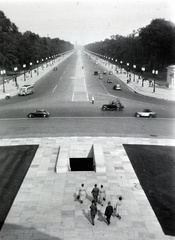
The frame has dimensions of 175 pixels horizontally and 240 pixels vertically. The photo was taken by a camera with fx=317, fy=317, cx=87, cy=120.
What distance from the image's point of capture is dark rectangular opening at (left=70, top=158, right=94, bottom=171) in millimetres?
24656

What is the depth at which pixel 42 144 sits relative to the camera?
27.4 meters

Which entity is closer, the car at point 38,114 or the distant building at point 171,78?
the car at point 38,114

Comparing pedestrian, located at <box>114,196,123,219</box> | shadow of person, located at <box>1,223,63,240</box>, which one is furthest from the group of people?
shadow of person, located at <box>1,223,63,240</box>

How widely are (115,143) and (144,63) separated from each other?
8880 cm

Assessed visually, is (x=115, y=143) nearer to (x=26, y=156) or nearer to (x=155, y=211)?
(x=26, y=156)

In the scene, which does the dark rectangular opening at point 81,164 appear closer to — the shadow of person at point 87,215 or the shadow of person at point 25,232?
the shadow of person at point 87,215

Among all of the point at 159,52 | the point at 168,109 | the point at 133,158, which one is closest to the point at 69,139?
the point at 133,158

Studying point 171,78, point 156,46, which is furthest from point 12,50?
point 171,78

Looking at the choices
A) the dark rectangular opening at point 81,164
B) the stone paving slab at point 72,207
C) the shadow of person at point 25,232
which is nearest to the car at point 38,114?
the stone paving slab at point 72,207

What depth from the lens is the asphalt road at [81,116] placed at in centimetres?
3195

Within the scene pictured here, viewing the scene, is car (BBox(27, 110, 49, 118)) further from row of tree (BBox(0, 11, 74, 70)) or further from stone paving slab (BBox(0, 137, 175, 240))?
row of tree (BBox(0, 11, 74, 70))

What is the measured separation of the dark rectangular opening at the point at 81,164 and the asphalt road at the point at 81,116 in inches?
229

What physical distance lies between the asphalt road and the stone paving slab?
7982mm

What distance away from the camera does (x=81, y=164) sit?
25.1 m
